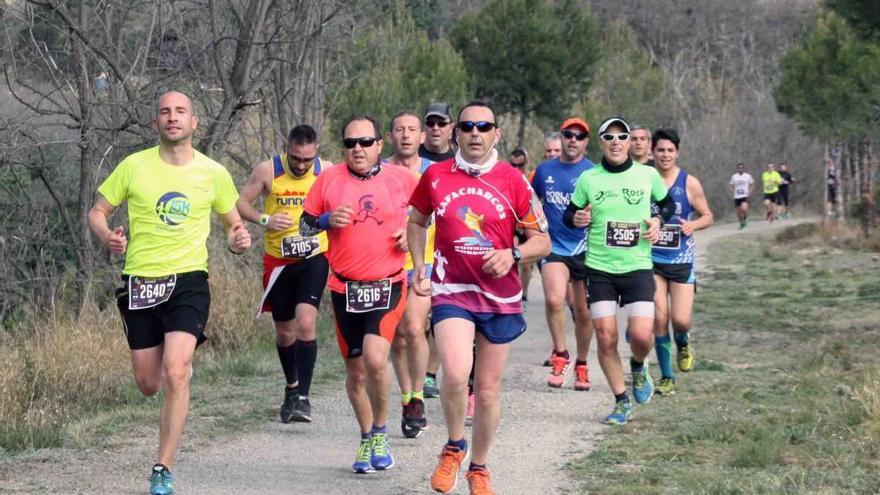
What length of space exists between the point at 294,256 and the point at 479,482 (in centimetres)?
309

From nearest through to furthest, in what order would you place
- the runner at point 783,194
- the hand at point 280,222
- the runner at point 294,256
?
the hand at point 280,222 → the runner at point 294,256 → the runner at point 783,194

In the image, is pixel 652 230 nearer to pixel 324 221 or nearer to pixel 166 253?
pixel 324 221

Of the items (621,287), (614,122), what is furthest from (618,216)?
(614,122)

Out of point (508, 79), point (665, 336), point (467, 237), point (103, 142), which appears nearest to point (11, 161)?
point (103, 142)

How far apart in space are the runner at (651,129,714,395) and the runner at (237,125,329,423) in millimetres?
2844

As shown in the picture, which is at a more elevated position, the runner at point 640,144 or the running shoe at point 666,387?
the runner at point 640,144

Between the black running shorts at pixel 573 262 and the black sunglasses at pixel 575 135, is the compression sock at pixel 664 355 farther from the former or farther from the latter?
the black sunglasses at pixel 575 135

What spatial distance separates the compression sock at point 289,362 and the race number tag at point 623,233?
2.35 metres

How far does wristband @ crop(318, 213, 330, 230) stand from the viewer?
8219 mm

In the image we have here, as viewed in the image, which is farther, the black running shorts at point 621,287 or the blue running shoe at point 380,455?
the black running shorts at point 621,287

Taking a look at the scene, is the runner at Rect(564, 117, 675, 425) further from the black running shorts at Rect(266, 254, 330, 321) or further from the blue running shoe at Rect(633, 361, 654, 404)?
the black running shorts at Rect(266, 254, 330, 321)

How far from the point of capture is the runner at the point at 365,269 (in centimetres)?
824

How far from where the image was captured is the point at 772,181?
4350 cm

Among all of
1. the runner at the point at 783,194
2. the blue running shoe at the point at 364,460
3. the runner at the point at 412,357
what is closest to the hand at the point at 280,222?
the runner at the point at 412,357
